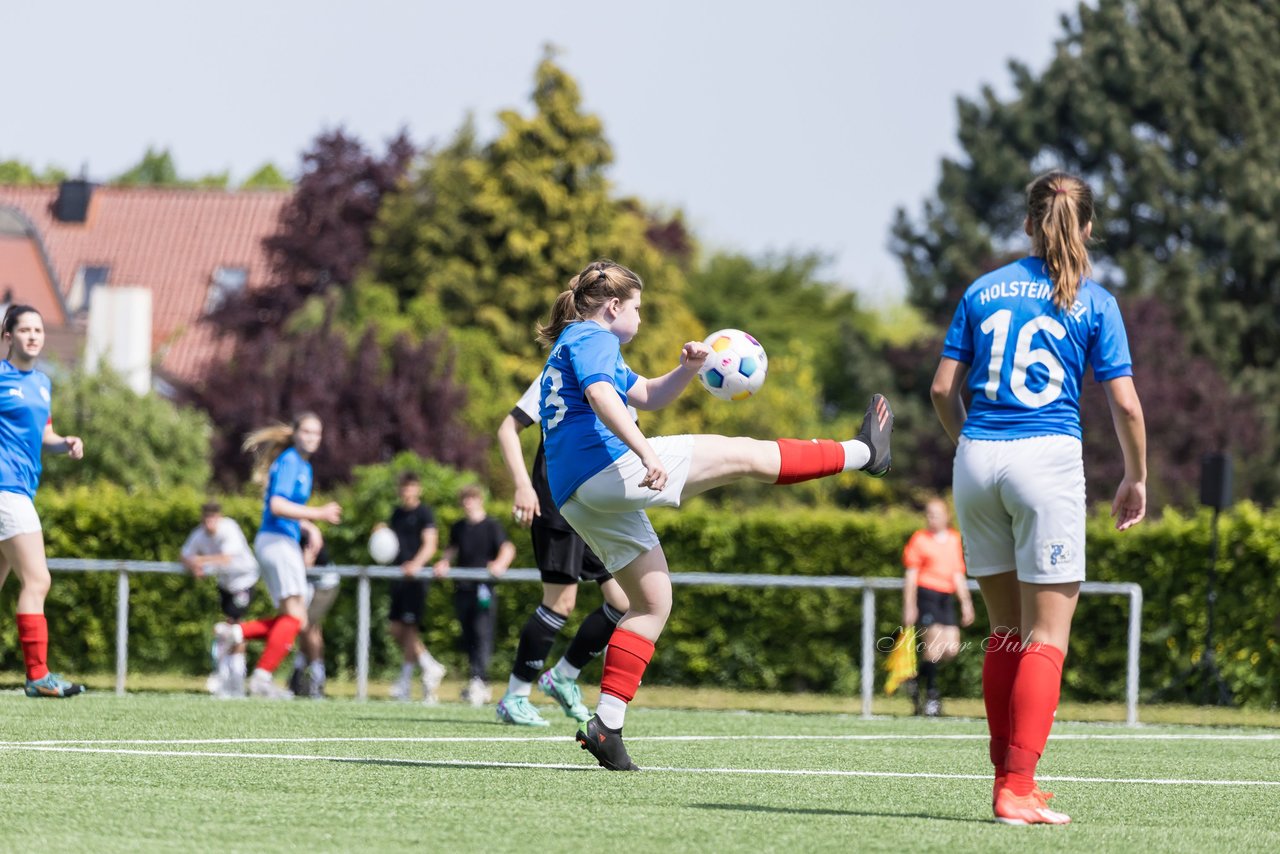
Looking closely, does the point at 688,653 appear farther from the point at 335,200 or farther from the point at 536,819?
the point at 335,200

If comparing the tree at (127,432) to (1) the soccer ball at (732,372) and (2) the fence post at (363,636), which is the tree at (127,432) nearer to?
(2) the fence post at (363,636)

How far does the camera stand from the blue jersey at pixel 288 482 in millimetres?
13180

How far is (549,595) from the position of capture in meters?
10.3

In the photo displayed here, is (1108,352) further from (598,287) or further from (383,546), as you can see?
(383,546)

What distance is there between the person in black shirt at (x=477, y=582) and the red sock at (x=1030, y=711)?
9096 millimetres

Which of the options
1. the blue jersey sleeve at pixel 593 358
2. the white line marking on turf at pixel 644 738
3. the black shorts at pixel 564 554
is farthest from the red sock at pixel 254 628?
the blue jersey sleeve at pixel 593 358

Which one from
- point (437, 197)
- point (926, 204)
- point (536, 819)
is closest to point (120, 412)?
point (437, 197)

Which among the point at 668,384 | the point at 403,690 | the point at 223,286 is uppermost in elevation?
the point at 223,286

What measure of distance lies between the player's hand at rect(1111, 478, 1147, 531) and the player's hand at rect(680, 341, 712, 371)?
2.04 meters

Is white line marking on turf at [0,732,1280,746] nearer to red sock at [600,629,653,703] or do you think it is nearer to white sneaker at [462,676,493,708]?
red sock at [600,629,653,703]

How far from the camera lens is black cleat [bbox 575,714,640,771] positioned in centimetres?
698

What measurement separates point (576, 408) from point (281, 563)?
270 inches

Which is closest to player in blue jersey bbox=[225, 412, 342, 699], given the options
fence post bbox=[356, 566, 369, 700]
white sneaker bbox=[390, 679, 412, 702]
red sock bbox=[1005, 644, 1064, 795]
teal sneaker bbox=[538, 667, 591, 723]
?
fence post bbox=[356, 566, 369, 700]

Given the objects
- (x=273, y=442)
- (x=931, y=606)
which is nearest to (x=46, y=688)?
(x=273, y=442)
